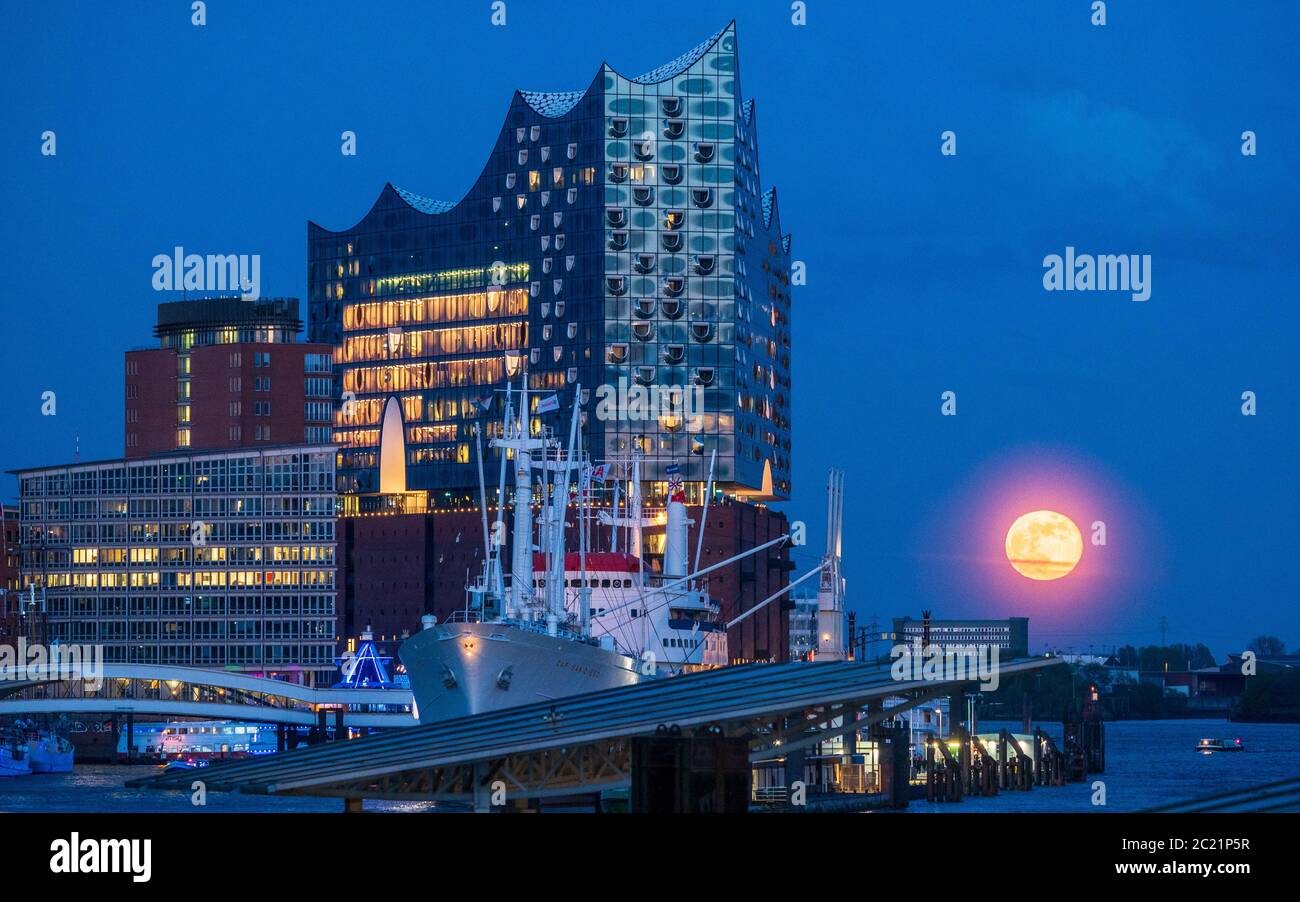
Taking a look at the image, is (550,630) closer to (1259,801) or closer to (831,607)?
(831,607)

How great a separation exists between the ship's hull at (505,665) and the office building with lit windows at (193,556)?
88423mm

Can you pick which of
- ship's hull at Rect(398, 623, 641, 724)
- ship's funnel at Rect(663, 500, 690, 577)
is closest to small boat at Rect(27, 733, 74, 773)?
ship's funnel at Rect(663, 500, 690, 577)

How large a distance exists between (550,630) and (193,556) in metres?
95.8

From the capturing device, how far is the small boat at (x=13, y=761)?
431 feet

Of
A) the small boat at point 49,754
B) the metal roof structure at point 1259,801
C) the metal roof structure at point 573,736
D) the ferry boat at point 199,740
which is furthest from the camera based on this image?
the ferry boat at point 199,740

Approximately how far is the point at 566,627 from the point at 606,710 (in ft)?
216

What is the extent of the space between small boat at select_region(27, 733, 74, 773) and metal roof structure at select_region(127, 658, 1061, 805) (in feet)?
345

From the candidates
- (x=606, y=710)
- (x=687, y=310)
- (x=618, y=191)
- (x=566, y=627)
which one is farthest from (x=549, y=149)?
(x=606, y=710)

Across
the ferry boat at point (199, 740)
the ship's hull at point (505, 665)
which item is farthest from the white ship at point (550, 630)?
the ferry boat at point (199, 740)

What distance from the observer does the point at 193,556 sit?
189875mm

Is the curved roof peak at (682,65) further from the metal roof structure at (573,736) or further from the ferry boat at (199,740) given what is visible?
the metal roof structure at (573,736)

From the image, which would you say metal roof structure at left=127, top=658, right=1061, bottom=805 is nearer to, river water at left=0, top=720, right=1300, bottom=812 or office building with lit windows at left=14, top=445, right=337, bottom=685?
river water at left=0, top=720, right=1300, bottom=812
